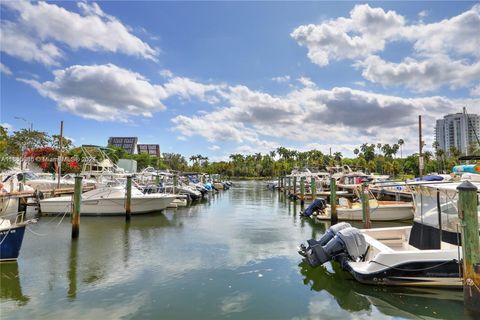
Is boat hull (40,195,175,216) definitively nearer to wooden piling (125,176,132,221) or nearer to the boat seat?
wooden piling (125,176,132,221)

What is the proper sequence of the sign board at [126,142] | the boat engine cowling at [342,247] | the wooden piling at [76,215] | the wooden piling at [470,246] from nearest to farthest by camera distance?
the wooden piling at [470,246] → the boat engine cowling at [342,247] → the wooden piling at [76,215] → the sign board at [126,142]

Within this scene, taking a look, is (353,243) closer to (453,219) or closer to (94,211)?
(453,219)

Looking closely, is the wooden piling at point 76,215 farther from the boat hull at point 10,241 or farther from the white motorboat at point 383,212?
the white motorboat at point 383,212

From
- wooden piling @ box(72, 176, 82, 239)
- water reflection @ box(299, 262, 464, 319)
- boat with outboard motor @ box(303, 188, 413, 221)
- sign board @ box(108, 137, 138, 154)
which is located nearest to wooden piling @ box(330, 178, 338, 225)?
boat with outboard motor @ box(303, 188, 413, 221)

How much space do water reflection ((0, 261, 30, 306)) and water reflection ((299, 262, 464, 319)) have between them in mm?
8069

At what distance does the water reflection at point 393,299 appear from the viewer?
779 cm

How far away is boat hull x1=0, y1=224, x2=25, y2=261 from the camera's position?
1098 cm

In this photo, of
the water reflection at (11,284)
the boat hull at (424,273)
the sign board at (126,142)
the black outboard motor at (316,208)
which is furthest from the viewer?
the sign board at (126,142)

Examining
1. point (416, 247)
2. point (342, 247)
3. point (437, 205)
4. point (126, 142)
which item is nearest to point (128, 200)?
point (342, 247)

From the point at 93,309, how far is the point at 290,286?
536 centimetres

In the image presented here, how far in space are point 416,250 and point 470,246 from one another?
6.78 feet

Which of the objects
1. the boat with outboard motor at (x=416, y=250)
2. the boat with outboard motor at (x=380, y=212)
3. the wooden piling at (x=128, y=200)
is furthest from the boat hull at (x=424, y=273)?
the wooden piling at (x=128, y=200)

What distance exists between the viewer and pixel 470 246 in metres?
7.17

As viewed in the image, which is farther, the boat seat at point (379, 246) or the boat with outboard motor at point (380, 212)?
the boat with outboard motor at point (380, 212)
